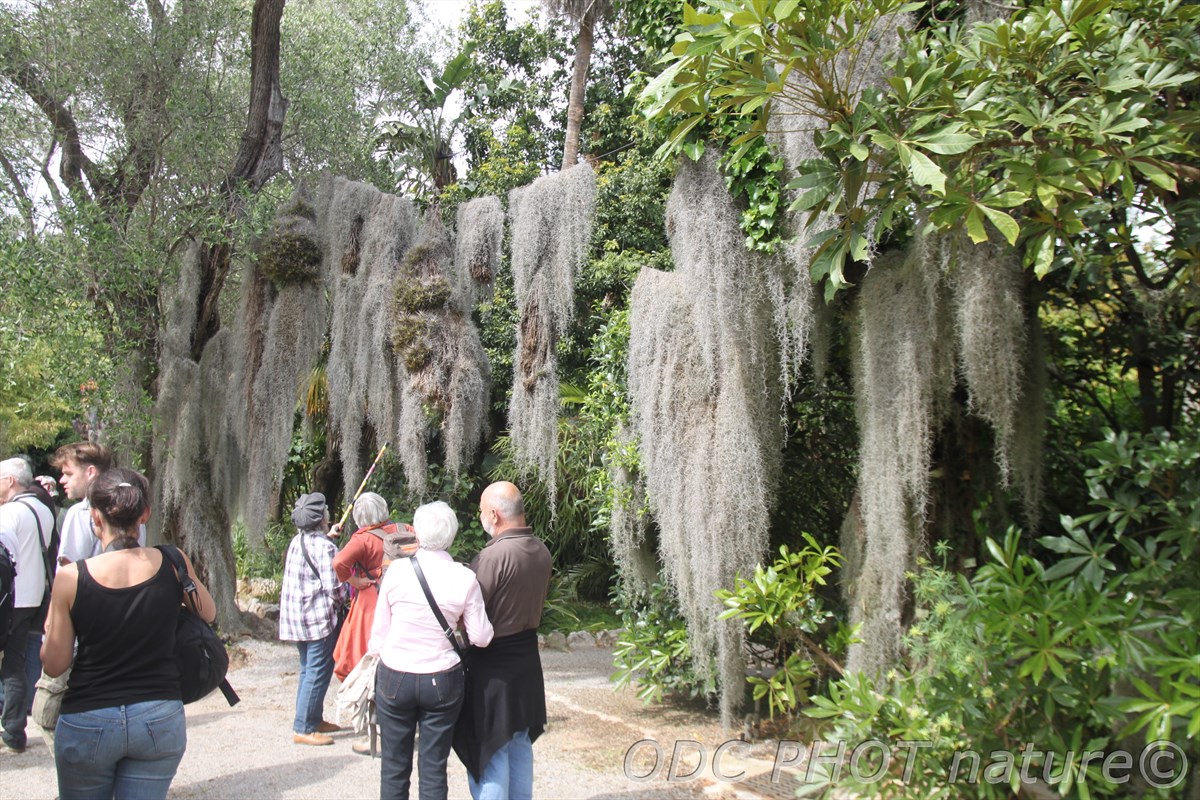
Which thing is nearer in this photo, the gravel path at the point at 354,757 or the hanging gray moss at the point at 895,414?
the hanging gray moss at the point at 895,414

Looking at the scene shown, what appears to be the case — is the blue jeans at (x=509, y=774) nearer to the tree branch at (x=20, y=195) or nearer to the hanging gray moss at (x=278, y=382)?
the hanging gray moss at (x=278, y=382)

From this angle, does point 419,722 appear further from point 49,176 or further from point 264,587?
point 264,587

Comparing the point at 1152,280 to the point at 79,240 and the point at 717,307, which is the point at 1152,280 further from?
the point at 79,240

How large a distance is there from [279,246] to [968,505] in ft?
17.3

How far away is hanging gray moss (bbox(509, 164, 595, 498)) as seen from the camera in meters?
6.46

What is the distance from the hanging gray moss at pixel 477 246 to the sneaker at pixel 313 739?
3.19m

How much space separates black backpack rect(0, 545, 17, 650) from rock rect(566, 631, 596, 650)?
16.1 ft

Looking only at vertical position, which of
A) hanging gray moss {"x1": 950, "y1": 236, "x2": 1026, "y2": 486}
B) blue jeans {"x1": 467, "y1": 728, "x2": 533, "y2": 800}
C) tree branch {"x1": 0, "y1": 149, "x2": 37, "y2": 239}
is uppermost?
tree branch {"x1": 0, "y1": 149, "x2": 37, "y2": 239}

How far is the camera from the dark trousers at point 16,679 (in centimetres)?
495

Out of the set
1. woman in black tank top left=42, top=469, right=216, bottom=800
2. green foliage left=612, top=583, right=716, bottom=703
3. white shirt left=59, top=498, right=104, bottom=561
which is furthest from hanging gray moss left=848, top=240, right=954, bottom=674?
white shirt left=59, top=498, right=104, bottom=561

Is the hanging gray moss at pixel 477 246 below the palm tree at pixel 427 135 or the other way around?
below

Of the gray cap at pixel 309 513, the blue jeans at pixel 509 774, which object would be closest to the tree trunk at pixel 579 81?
the gray cap at pixel 309 513

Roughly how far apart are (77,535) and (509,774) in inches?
116

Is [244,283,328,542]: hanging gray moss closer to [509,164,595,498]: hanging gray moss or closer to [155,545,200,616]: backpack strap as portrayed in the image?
[509,164,595,498]: hanging gray moss
